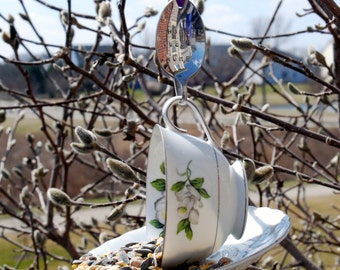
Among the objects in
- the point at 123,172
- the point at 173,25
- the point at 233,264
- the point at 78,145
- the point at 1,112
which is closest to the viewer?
the point at 233,264

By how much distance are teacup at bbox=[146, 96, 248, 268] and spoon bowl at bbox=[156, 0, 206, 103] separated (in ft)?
0.11

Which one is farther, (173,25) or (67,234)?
(67,234)

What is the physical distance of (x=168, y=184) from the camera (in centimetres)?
59

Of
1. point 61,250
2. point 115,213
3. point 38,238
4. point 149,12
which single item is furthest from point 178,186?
point 61,250

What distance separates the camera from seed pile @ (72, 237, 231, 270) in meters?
0.60

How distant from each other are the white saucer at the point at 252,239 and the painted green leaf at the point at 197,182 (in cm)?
8

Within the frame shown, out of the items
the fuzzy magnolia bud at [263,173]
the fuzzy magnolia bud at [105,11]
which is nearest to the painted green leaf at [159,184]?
the fuzzy magnolia bud at [263,173]

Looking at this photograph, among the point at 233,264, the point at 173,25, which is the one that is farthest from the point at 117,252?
the point at 173,25

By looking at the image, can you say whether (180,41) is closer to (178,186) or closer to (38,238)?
(178,186)

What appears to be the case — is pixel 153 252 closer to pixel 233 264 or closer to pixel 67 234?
pixel 233 264

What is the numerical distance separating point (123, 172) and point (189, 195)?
A: 196 mm

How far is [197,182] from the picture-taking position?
24.2 inches

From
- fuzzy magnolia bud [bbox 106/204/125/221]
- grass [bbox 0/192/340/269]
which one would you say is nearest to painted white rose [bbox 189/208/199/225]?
fuzzy magnolia bud [bbox 106/204/125/221]

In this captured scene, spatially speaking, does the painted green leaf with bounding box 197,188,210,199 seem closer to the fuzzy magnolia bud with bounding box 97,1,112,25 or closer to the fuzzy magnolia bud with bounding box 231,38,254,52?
the fuzzy magnolia bud with bounding box 231,38,254,52
